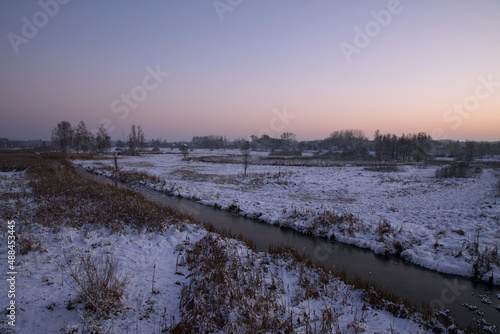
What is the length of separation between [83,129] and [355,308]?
320 ft

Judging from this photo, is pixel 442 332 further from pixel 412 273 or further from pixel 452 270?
pixel 452 270

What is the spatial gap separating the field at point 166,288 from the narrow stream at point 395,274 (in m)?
1.18

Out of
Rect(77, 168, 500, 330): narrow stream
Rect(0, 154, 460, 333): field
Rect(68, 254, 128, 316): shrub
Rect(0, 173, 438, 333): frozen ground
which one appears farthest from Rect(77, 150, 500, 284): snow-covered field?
Rect(68, 254, 128, 316): shrub

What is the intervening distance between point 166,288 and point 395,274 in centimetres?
761

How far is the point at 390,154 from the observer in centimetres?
7619

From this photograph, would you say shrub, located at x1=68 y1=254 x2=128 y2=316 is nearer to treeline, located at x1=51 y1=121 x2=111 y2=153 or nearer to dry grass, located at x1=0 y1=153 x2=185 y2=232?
dry grass, located at x1=0 y1=153 x2=185 y2=232

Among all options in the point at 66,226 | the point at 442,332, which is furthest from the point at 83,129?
the point at 442,332

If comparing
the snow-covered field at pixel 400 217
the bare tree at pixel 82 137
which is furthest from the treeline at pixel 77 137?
the snow-covered field at pixel 400 217

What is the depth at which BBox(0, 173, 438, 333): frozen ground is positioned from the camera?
15.0 feet

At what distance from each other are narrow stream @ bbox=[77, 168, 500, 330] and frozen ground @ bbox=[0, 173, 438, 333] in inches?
67.8

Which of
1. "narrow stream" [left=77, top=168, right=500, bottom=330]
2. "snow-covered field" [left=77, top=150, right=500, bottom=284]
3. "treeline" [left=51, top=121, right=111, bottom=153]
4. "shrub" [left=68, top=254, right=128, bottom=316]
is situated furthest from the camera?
"treeline" [left=51, top=121, right=111, bottom=153]

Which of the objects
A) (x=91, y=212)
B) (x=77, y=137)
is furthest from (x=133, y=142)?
(x=91, y=212)

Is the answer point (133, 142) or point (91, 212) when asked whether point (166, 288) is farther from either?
point (133, 142)

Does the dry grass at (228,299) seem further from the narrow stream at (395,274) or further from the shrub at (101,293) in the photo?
the narrow stream at (395,274)
